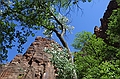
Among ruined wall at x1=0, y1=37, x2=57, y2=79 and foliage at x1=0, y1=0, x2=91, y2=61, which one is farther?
ruined wall at x1=0, y1=37, x2=57, y2=79

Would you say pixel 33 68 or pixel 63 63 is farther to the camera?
pixel 33 68

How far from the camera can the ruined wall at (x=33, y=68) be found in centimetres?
2342

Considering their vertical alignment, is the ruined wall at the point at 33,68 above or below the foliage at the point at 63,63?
above

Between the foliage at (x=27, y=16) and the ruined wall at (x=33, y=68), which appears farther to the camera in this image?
the ruined wall at (x=33, y=68)

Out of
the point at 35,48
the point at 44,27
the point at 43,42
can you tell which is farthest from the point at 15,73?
the point at 44,27

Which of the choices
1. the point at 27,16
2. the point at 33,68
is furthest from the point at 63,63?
the point at 33,68

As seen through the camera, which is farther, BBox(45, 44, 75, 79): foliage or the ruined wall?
the ruined wall

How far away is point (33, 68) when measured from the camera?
26422 millimetres

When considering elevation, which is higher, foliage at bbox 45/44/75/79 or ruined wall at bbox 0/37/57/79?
ruined wall at bbox 0/37/57/79

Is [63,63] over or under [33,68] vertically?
under

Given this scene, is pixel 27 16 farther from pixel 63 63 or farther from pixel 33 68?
pixel 33 68

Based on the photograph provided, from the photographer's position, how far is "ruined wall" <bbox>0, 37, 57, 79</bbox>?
76.8ft

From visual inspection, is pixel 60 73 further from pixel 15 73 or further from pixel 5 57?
pixel 15 73

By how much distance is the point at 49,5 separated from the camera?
12414 millimetres
